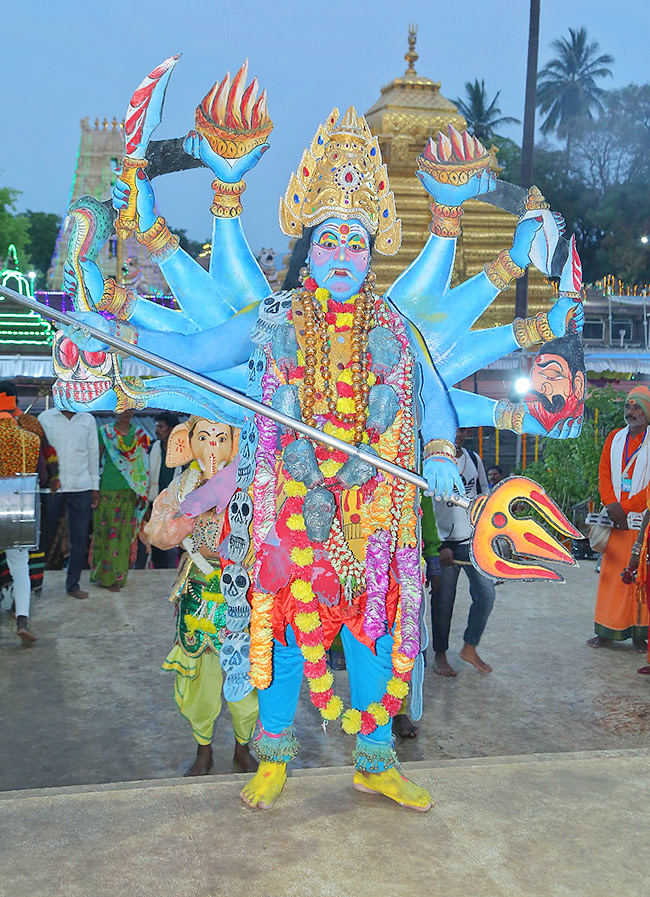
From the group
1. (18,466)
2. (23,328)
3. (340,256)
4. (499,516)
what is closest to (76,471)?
(18,466)

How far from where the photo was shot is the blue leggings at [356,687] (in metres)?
3.12

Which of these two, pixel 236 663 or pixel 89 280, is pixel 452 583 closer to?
pixel 236 663

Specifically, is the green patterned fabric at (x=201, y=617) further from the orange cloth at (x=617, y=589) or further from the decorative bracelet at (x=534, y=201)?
the orange cloth at (x=617, y=589)

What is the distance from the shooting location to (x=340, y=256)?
10.2 ft

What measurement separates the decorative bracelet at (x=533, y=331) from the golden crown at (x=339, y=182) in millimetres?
690

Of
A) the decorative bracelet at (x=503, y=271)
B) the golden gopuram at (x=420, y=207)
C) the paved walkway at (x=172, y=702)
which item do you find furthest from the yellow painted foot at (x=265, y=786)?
the golden gopuram at (x=420, y=207)

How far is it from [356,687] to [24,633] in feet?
11.0

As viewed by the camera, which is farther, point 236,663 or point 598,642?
point 598,642

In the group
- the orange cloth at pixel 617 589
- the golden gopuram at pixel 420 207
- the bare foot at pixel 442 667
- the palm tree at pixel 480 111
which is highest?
the palm tree at pixel 480 111

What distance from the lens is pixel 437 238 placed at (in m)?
3.61

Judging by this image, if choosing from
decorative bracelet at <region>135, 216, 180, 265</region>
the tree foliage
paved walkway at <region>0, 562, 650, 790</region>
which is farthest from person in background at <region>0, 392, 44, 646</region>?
the tree foliage

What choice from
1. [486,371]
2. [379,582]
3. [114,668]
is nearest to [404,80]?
[486,371]

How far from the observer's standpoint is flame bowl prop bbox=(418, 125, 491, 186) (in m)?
3.55

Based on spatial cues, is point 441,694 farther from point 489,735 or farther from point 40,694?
point 40,694
